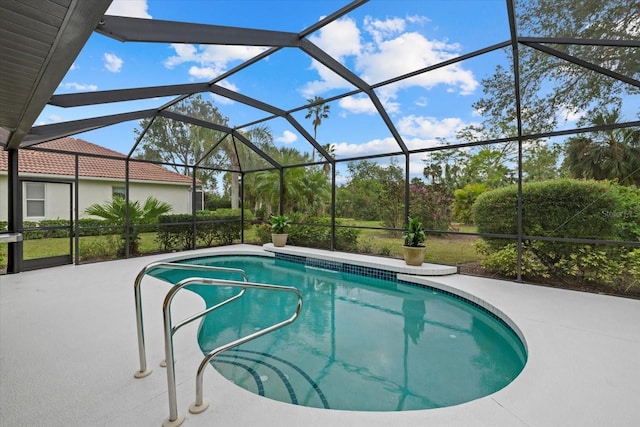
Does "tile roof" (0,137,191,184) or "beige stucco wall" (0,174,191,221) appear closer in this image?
"tile roof" (0,137,191,184)

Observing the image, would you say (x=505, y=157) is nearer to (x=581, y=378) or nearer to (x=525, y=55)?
(x=525, y=55)

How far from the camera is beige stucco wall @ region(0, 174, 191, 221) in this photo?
6967 millimetres

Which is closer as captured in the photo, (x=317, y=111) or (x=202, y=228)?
(x=317, y=111)

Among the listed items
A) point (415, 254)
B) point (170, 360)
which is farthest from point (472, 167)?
point (170, 360)

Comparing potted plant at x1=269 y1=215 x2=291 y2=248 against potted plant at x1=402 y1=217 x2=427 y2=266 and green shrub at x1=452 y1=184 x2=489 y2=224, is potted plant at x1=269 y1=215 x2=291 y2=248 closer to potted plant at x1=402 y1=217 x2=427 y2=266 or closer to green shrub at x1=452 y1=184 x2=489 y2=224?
potted plant at x1=402 y1=217 x2=427 y2=266

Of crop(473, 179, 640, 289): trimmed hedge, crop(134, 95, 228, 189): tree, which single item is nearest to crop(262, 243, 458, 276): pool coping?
crop(473, 179, 640, 289): trimmed hedge

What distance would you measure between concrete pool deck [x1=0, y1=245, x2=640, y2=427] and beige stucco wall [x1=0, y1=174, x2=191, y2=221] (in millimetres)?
3261

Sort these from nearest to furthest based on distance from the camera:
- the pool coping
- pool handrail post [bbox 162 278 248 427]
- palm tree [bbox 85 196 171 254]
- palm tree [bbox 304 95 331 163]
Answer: pool handrail post [bbox 162 278 248 427] → the pool coping → palm tree [bbox 304 95 331 163] → palm tree [bbox 85 196 171 254]

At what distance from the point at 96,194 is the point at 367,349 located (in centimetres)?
919

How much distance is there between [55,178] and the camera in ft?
23.7

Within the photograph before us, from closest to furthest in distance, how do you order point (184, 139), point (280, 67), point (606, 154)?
point (606, 154)
point (280, 67)
point (184, 139)

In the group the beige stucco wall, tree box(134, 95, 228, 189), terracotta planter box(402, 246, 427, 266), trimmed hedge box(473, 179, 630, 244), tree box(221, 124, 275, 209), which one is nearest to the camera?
trimmed hedge box(473, 179, 630, 244)

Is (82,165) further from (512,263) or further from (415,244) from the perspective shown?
(512,263)

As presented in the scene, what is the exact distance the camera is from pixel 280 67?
565 cm
